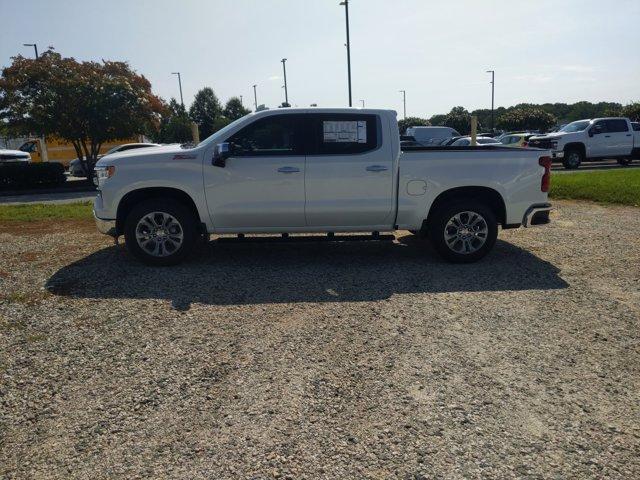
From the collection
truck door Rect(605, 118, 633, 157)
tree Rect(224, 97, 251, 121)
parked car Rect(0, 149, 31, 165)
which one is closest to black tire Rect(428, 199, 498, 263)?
truck door Rect(605, 118, 633, 157)

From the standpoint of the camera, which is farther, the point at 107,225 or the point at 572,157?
the point at 572,157

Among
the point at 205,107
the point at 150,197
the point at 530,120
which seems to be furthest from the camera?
the point at 205,107

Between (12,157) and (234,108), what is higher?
(234,108)

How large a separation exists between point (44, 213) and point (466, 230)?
31.6 feet

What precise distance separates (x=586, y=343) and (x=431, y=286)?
1862 millimetres

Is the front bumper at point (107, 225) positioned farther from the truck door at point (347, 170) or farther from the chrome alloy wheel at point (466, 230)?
the chrome alloy wheel at point (466, 230)

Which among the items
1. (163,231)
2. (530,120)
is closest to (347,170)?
(163,231)

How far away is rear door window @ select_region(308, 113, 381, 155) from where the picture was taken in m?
6.42

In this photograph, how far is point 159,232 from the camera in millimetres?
6426

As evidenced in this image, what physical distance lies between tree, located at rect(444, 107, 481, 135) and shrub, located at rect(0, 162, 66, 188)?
156 feet

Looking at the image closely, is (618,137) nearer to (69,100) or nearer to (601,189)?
(601,189)

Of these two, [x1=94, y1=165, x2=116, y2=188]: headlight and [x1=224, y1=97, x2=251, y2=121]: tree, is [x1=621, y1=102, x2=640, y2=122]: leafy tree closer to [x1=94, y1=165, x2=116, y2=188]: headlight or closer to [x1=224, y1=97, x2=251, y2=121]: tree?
[x1=94, y1=165, x2=116, y2=188]: headlight

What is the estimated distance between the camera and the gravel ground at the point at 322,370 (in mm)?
2707

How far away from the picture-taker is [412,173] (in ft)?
21.0
